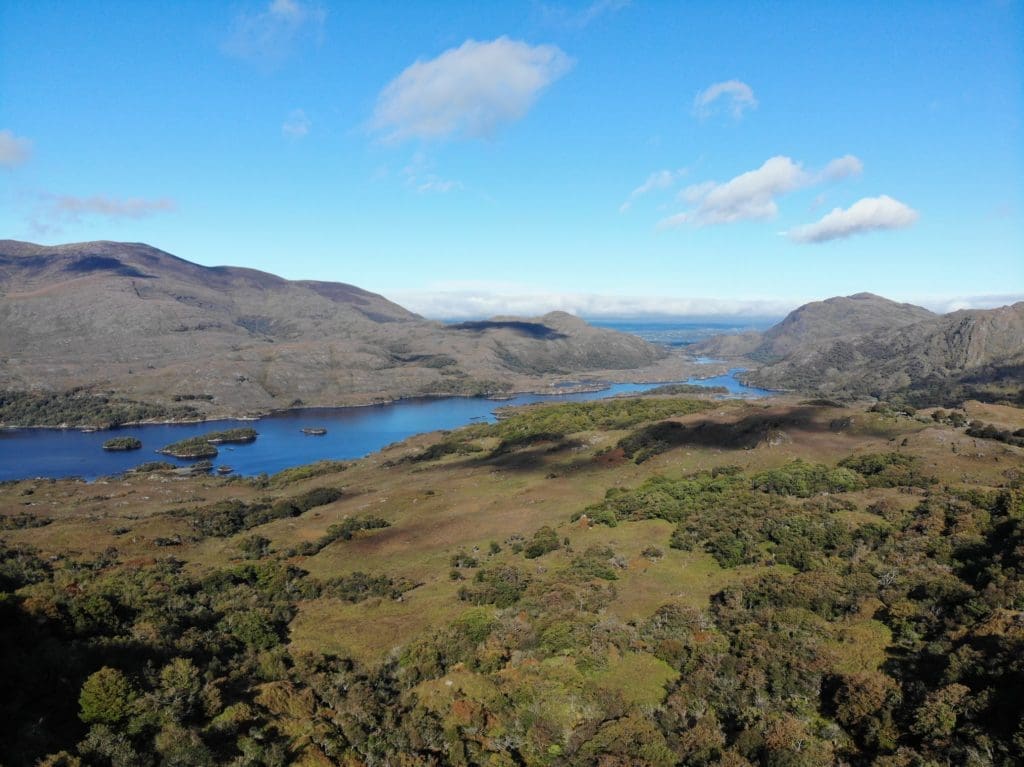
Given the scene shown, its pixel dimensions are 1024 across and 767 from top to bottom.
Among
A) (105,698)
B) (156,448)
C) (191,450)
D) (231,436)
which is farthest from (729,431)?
(156,448)

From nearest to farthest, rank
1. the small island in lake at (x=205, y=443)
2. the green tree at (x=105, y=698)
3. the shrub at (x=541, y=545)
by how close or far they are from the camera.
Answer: the green tree at (x=105, y=698), the shrub at (x=541, y=545), the small island in lake at (x=205, y=443)

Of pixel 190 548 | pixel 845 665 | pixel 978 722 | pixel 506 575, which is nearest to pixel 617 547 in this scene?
pixel 506 575

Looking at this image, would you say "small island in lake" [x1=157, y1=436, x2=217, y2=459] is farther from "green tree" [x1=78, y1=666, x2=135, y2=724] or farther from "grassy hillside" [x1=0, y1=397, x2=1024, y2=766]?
"green tree" [x1=78, y1=666, x2=135, y2=724]

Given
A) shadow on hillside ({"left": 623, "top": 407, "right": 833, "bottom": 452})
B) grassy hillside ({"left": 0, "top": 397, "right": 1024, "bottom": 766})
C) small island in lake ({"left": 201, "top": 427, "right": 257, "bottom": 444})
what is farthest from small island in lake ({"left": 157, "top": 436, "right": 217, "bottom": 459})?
shadow on hillside ({"left": 623, "top": 407, "right": 833, "bottom": 452})

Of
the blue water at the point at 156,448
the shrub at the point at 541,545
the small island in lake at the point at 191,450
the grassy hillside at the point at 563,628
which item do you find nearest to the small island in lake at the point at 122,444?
the blue water at the point at 156,448

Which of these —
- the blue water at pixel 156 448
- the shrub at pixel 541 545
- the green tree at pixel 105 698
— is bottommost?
the blue water at pixel 156 448

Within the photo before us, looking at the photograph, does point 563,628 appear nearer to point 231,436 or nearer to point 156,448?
point 231,436

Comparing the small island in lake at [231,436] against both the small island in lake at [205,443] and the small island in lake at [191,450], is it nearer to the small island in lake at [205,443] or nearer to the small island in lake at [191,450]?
the small island in lake at [205,443]
